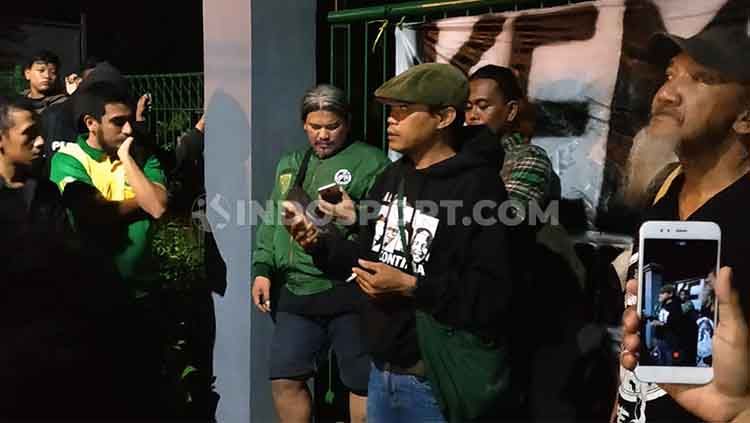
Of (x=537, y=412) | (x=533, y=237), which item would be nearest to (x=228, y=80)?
(x=533, y=237)

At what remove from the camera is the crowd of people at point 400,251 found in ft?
8.48

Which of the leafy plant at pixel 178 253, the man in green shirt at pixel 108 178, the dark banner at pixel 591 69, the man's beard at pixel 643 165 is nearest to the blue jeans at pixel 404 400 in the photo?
the dark banner at pixel 591 69

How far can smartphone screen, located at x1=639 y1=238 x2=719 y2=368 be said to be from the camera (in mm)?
2305

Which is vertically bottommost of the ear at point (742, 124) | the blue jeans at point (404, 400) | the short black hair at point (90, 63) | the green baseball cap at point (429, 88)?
the blue jeans at point (404, 400)

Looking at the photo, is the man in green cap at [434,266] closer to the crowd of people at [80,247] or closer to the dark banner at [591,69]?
the dark banner at [591,69]

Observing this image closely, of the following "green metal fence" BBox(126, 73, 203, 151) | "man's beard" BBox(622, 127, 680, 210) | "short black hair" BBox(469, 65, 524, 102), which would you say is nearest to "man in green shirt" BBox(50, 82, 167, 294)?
"green metal fence" BBox(126, 73, 203, 151)

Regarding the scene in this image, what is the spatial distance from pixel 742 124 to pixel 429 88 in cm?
110

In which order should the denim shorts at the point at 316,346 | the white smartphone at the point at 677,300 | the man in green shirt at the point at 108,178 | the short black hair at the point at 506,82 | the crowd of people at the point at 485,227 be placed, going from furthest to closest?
the man in green shirt at the point at 108,178
the denim shorts at the point at 316,346
the short black hair at the point at 506,82
the crowd of people at the point at 485,227
the white smartphone at the point at 677,300

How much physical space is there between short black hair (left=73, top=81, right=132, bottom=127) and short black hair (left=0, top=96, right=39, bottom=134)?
0.73ft

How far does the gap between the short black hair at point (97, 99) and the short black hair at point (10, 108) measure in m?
0.22

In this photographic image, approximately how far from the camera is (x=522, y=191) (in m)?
3.21

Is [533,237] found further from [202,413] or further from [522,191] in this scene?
[202,413]

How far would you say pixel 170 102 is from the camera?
434cm

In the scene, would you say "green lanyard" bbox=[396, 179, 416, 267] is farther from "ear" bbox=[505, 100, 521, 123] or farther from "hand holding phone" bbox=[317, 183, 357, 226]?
"ear" bbox=[505, 100, 521, 123]
